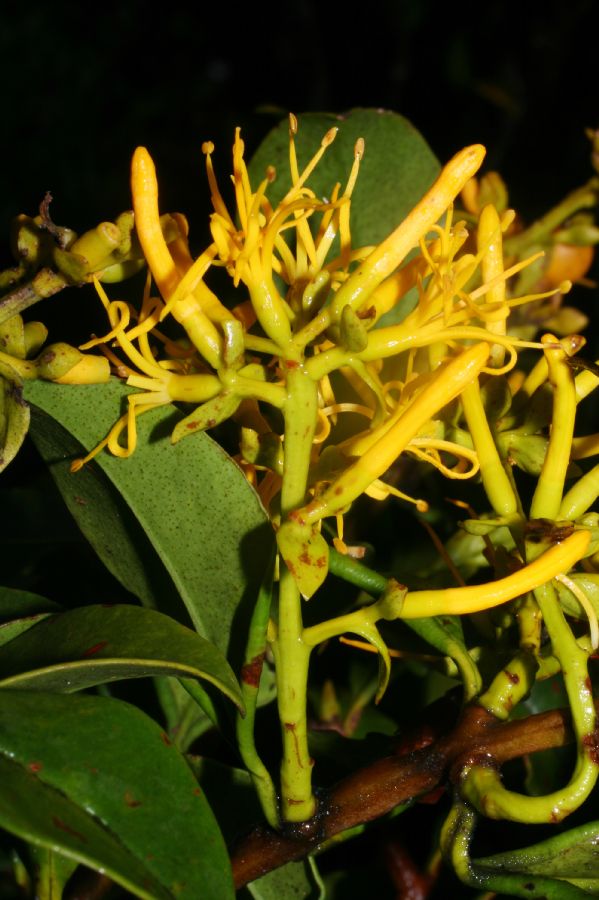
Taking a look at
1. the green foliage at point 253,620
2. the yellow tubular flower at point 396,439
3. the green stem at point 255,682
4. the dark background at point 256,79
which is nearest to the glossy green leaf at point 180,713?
the green foliage at point 253,620

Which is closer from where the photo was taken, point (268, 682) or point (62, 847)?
point (62, 847)

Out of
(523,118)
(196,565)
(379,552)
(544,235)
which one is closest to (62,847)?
(196,565)

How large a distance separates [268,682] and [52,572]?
224 mm

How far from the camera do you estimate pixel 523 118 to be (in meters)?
2.11

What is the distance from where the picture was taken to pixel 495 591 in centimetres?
50

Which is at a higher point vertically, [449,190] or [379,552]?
[449,190]

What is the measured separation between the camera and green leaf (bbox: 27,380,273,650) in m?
0.55

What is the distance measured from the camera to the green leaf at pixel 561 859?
510 mm

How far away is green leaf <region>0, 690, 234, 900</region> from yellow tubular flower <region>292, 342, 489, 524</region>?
0.41 feet

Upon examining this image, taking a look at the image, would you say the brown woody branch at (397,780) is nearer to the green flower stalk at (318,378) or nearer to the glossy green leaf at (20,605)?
the green flower stalk at (318,378)

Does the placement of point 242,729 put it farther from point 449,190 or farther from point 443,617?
point 449,190

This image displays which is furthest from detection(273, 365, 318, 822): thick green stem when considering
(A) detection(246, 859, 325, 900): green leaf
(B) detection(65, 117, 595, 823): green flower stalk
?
(A) detection(246, 859, 325, 900): green leaf

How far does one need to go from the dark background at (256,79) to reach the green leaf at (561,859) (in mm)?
1394

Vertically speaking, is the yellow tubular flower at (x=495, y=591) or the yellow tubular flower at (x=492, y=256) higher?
the yellow tubular flower at (x=492, y=256)
